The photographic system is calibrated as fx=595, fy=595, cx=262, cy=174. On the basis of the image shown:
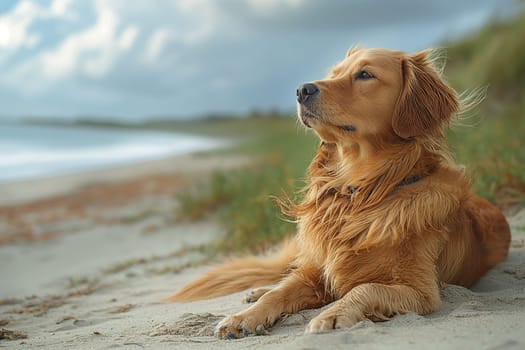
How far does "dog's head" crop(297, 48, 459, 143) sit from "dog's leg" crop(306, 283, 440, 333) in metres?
0.98

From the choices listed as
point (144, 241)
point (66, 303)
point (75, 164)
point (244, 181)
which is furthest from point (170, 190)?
point (75, 164)

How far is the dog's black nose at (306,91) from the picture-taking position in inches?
145

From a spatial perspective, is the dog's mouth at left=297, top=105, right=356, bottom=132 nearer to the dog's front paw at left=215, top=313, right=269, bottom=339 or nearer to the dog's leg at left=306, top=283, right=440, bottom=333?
the dog's leg at left=306, top=283, right=440, bottom=333

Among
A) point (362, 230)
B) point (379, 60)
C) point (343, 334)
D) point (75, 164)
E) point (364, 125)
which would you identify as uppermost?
point (75, 164)

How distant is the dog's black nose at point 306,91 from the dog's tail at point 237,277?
1304 millimetres

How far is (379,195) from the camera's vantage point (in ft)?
12.1

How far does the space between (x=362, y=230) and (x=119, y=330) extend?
1591mm

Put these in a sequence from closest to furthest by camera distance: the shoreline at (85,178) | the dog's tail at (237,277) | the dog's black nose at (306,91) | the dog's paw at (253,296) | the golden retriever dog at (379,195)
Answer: the golden retriever dog at (379,195) < the dog's black nose at (306,91) < the dog's paw at (253,296) < the dog's tail at (237,277) < the shoreline at (85,178)

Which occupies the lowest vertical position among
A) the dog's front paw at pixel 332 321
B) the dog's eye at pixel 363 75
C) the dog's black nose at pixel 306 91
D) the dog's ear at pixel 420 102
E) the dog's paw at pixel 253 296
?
the dog's front paw at pixel 332 321

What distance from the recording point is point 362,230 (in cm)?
362

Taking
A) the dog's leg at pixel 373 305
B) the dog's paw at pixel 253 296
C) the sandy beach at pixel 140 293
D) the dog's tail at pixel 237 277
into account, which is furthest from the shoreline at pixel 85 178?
the dog's leg at pixel 373 305

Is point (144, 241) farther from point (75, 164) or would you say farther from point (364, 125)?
point (75, 164)

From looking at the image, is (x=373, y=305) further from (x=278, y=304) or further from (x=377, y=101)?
(x=377, y=101)

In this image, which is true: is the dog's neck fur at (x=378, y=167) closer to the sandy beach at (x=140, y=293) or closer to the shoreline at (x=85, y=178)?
the sandy beach at (x=140, y=293)
